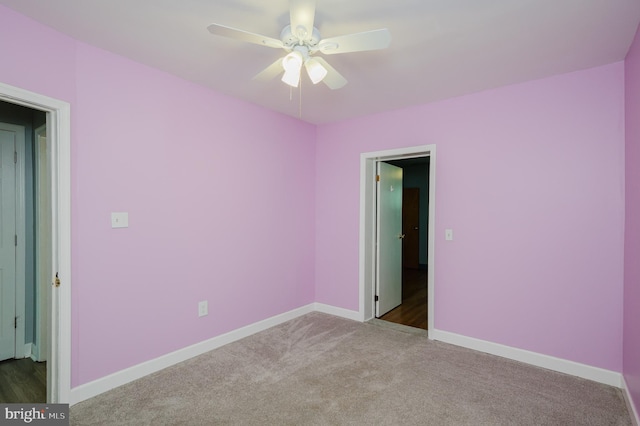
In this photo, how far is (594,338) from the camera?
2422mm

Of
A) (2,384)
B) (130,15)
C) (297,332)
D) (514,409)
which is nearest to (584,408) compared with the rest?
(514,409)

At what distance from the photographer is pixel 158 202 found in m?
2.55

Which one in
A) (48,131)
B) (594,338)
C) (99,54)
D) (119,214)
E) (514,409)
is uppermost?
(99,54)

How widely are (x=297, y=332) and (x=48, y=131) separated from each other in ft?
8.99

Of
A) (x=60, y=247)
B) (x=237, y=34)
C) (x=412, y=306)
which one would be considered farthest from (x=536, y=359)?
(x=60, y=247)

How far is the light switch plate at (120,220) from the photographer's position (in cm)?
229

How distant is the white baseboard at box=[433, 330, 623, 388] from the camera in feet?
7.77

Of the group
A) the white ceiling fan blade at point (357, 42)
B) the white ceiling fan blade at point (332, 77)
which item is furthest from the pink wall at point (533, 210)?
the white ceiling fan blade at point (357, 42)

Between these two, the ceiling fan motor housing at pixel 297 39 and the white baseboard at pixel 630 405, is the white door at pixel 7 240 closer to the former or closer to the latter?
the ceiling fan motor housing at pixel 297 39

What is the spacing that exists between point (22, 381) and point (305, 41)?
327 centimetres

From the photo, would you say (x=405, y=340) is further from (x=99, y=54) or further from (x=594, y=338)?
(x=99, y=54)

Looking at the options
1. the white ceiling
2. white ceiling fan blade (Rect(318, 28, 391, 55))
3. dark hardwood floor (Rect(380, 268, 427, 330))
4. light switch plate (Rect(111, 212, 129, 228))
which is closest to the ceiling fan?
white ceiling fan blade (Rect(318, 28, 391, 55))

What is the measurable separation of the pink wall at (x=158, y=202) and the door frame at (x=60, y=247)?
0.05 metres

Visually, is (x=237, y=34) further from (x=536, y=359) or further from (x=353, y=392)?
(x=536, y=359)
